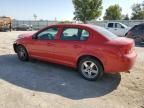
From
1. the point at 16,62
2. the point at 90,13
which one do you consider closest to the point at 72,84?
the point at 16,62

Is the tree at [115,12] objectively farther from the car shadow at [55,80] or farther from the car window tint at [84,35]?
the car window tint at [84,35]

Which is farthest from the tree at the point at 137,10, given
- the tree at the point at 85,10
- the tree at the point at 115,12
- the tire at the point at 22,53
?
the tire at the point at 22,53

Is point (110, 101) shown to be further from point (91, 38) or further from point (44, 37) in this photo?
point (44, 37)

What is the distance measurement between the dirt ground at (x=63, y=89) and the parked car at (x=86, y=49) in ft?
1.30

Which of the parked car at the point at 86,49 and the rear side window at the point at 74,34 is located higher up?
the rear side window at the point at 74,34

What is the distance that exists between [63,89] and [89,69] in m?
1.14

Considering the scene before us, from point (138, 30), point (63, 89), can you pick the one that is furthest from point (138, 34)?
point (63, 89)

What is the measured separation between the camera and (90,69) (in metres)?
6.72

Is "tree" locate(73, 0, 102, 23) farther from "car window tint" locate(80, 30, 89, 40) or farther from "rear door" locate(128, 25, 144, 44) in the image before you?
"car window tint" locate(80, 30, 89, 40)

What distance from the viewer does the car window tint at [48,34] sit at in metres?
7.72

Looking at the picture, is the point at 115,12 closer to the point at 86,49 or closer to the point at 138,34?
the point at 138,34

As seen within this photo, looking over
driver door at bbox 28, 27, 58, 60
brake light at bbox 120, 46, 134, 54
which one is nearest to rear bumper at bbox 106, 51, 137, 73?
brake light at bbox 120, 46, 134, 54

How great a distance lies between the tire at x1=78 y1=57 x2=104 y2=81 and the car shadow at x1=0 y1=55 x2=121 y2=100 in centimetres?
17

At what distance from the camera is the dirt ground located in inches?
201
